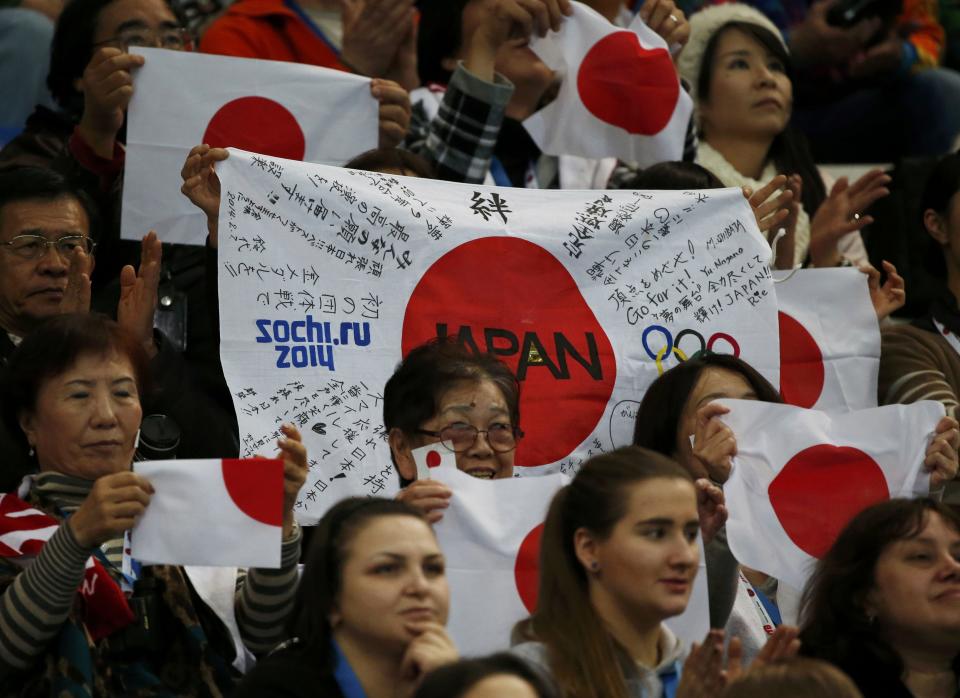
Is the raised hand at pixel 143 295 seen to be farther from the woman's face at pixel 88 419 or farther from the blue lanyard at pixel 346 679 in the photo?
the blue lanyard at pixel 346 679

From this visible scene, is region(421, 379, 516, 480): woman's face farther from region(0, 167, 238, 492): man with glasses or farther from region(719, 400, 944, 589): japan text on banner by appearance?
region(0, 167, 238, 492): man with glasses

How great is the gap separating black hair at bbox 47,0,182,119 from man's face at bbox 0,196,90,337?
972 millimetres

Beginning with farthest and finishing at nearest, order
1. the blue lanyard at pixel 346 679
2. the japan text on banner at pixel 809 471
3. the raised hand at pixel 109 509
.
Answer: the japan text on banner at pixel 809 471
the raised hand at pixel 109 509
the blue lanyard at pixel 346 679

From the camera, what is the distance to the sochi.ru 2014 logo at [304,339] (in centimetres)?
519

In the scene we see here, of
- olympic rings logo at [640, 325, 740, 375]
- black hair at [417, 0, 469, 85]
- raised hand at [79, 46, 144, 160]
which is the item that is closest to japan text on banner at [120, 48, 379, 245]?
raised hand at [79, 46, 144, 160]

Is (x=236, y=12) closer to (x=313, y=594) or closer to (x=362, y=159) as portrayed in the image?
(x=362, y=159)

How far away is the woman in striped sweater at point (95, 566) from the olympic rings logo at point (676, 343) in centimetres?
145

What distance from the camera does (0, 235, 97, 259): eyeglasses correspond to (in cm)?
549

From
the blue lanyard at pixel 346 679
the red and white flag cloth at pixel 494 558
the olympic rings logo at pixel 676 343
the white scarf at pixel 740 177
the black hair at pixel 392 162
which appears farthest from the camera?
the white scarf at pixel 740 177

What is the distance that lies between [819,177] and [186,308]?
9.31 ft

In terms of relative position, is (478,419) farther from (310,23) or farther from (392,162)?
(310,23)

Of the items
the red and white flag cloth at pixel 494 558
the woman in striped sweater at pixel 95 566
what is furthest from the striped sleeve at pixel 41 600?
the red and white flag cloth at pixel 494 558

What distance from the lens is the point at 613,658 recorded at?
13.5 ft

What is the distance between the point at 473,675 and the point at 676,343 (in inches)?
94.9
